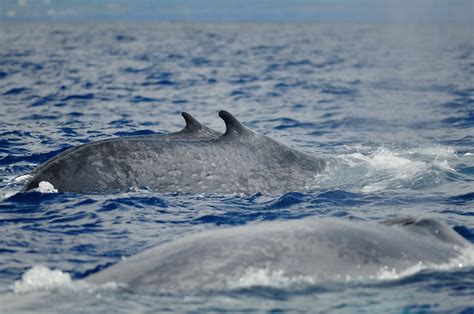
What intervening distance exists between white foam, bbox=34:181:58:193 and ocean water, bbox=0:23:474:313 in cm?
10

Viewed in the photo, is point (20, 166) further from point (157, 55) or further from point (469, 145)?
point (157, 55)

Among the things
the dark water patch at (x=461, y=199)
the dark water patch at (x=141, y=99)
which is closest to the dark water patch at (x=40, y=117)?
the dark water patch at (x=141, y=99)

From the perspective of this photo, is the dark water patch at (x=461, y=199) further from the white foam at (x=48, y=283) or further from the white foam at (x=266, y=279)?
the white foam at (x=48, y=283)

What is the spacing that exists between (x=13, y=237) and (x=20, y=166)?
231 inches

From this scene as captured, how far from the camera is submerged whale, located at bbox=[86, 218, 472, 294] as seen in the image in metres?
7.09

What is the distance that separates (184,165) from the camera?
12.7 meters

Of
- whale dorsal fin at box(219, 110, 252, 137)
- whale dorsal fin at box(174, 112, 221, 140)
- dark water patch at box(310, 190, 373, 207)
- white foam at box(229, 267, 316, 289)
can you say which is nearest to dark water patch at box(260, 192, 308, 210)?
dark water patch at box(310, 190, 373, 207)

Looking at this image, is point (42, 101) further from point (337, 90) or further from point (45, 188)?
point (45, 188)

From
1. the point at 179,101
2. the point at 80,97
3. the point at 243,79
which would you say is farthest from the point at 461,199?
the point at 243,79

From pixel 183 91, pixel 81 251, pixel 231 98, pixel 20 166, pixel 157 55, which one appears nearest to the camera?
pixel 81 251

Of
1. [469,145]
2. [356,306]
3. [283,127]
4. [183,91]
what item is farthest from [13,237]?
[183,91]

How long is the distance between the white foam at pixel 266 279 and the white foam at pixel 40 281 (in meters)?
1.49

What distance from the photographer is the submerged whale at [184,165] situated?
12180mm

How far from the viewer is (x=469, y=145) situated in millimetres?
19266
